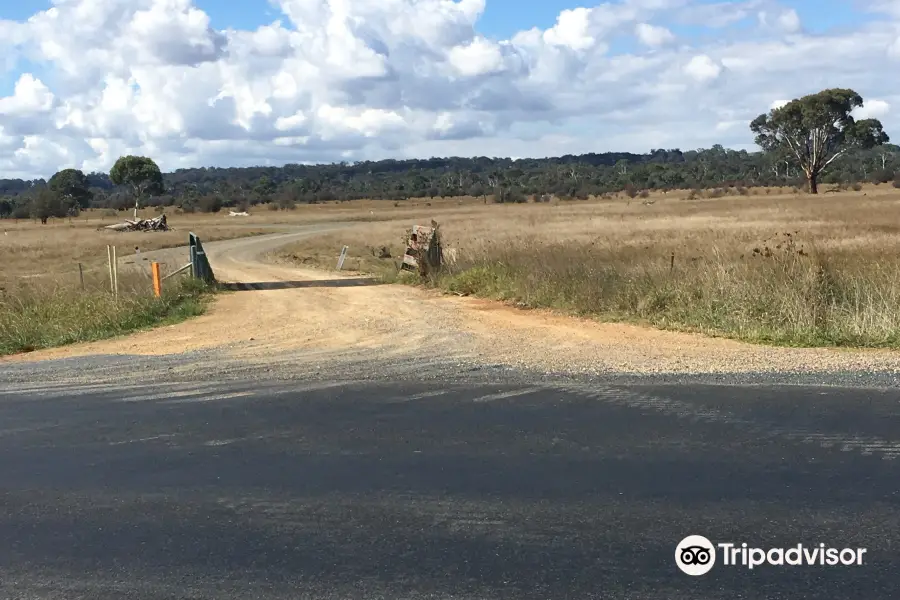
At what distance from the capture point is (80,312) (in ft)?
52.2

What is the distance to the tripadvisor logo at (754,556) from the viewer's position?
186 inches

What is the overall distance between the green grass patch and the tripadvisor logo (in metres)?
11.8

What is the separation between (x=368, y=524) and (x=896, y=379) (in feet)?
19.8

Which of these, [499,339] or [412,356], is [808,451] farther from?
[499,339]

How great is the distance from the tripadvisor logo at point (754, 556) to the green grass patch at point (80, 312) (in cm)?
1180

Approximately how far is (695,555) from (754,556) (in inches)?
12.0

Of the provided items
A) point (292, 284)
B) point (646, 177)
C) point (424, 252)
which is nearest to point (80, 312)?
point (292, 284)

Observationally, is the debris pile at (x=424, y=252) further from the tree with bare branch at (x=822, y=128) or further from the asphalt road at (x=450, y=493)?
the tree with bare branch at (x=822, y=128)

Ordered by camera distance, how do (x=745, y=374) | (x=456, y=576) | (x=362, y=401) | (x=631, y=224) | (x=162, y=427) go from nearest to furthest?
(x=456, y=576) → (x=162, y=427) → (x=362, y=401) → (x=745, y=374) → (x=631, y=224)

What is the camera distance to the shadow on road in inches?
904

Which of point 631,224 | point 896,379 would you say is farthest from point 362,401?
point 631,224

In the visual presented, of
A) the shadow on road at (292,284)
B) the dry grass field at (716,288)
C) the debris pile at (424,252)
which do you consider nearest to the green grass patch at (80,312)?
the shadow on road at (292,284)

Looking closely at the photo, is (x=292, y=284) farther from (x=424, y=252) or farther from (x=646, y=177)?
(x=646, y=177)

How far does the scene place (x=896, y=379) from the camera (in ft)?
29.5
